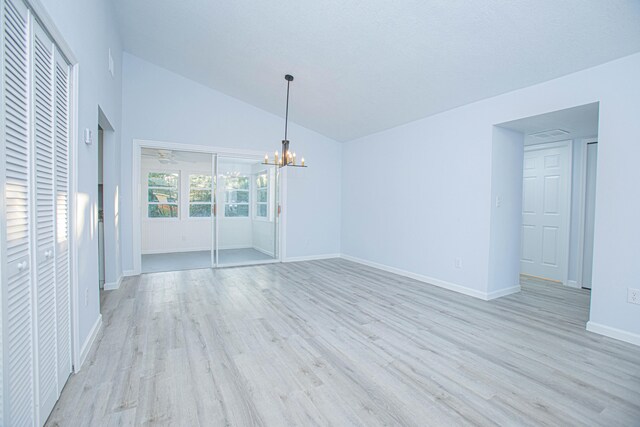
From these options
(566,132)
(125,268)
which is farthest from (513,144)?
(125,268)

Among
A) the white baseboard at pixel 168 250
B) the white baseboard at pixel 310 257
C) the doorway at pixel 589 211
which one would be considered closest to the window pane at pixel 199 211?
the white baseboard at pixel 168 250

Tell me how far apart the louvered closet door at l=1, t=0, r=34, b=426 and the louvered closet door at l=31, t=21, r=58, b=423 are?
91 millimetres

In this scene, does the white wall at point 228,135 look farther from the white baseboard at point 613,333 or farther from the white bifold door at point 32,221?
the white baseboard at point 613,333

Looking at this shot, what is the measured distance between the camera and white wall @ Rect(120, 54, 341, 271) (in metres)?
4.83

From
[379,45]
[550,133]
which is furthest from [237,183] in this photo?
[550,133]

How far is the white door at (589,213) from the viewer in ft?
14.4

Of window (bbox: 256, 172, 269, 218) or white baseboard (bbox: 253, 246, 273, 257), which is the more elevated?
window (bbox: 256, 172, 269, 218)

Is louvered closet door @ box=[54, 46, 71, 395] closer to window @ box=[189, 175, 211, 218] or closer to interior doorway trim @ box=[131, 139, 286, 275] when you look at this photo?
interior doorway trim @ box=[131, 139, 286, 275]

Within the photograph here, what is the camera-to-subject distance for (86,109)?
2400mm

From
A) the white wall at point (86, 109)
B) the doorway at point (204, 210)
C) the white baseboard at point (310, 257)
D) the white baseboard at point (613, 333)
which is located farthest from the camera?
the white baseboard at point (310, 257)

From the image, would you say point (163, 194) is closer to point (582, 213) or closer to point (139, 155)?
point (139, 155)

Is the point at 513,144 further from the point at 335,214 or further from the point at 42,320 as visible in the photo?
the point at 42,320

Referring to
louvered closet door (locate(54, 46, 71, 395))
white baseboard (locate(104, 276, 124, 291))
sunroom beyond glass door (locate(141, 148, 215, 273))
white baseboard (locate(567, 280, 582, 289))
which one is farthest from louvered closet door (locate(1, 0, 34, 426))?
white baseboard (locate(567, 280, 582, 289))

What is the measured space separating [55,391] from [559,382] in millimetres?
3184
